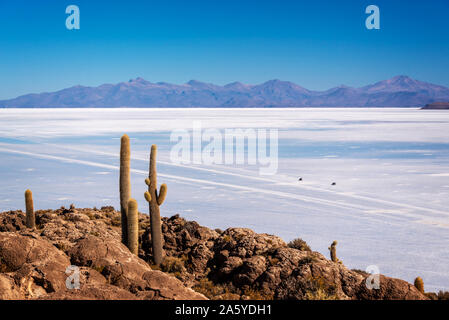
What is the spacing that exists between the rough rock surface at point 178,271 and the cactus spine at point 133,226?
57 centimetres

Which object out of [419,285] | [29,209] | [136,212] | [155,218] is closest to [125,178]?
[136,212]

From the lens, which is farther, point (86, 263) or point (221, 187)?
point (221, 187)

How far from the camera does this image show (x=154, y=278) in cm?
870

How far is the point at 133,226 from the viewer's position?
37.0ft

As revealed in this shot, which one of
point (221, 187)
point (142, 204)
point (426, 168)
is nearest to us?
point (142, 204)

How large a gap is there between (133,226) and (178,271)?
1461 mm

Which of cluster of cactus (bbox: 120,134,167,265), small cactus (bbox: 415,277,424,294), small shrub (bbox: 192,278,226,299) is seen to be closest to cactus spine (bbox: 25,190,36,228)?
cluster of cactus (bbox: 120,134,167,265)

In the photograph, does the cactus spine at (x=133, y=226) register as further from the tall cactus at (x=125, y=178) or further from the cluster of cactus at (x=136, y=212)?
the tall cactus at (x=125, y=178)

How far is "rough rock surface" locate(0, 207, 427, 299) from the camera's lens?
26.5 ft

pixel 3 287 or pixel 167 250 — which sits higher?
pixel 3 287
